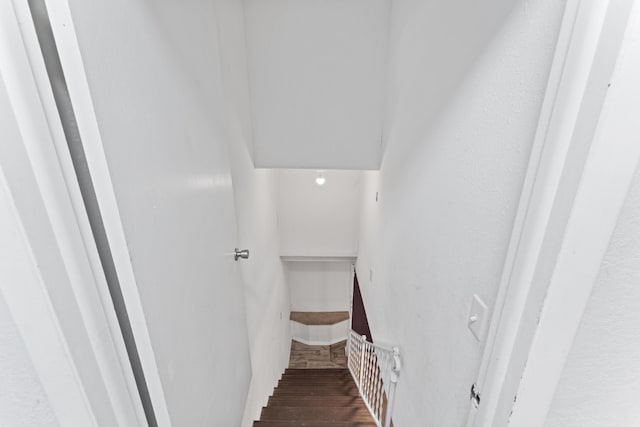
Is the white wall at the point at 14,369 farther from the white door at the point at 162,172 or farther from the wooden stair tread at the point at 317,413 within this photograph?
the wooden stair tread at the point at 317,413

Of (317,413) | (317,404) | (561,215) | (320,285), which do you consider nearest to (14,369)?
(561,215)

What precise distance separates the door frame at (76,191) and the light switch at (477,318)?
0.83m

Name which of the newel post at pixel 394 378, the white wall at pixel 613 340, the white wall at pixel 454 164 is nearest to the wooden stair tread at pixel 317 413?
the newel post at pixel 394 378

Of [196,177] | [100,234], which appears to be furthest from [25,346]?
[196,177]

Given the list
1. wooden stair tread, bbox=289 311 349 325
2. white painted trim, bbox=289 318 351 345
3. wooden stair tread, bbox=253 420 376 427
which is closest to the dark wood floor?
white painted trim, bbox=289 318 351 345

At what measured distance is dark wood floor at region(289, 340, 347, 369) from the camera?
5633mm

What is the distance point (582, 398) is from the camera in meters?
0.60

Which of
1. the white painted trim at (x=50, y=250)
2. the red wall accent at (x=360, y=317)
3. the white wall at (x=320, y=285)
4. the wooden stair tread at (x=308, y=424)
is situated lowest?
the white wall at (x=320, y=285)

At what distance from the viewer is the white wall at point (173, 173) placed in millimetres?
532

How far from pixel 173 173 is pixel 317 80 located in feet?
5.36

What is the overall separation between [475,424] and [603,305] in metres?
0.45

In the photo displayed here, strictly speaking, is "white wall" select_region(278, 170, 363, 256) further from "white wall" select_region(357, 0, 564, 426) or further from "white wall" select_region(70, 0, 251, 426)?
"white wall" select_region(70, 0, 251, 426)

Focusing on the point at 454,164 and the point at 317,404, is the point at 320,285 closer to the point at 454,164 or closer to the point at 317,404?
the point at 317,404

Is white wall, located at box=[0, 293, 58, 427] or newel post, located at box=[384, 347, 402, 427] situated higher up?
white wall, located at box=[0, 293, 58, 427]
